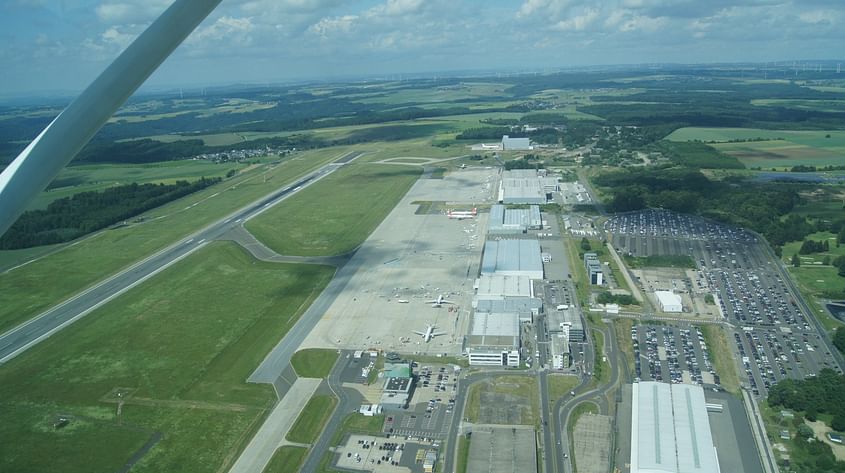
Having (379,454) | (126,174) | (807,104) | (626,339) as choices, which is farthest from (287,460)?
(807,104)

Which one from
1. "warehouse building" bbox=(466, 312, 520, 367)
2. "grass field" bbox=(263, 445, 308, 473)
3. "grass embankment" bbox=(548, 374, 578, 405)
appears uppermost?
"warehouse building" bbox=(466, 312, 520, 367)

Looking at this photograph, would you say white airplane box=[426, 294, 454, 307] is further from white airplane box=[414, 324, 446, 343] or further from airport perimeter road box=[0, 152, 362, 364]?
airport perimeter road box=[0, 152, 362, 364]

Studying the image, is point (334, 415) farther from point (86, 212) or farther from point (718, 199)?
point (718, 199)

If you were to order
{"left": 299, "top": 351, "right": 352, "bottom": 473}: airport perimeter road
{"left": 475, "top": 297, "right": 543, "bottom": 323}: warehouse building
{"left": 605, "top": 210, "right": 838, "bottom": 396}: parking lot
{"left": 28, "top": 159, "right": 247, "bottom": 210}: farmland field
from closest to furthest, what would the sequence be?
{"left": 299, "top": 351, "right": 352, "bottom": 473}: airport perimeter road
{"left": 605, "top": 210, "right": 838, "bottom": 396}: parking lot
{"left": 475, "top": 297, "right": 543, "bottom": 323}: warehouse building
{"left": 28, "top": 159, "right": 247, "bottom": 210}: farmland field

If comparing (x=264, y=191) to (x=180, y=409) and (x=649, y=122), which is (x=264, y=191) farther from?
(x=649, y=122)

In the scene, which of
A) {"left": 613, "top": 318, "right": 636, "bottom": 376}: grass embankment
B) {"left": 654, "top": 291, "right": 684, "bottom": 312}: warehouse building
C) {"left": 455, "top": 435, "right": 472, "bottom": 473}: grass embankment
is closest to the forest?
{"left": 654, "top": 291, "right": 684, "bottom": 312}: warehouse building

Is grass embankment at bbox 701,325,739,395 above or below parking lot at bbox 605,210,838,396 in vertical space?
below

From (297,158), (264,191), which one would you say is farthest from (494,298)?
(297,158)
